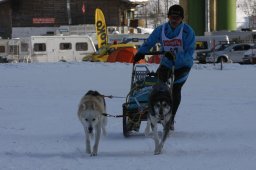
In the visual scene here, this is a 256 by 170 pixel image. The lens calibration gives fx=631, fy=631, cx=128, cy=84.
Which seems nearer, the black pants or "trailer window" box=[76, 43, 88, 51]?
the black pants

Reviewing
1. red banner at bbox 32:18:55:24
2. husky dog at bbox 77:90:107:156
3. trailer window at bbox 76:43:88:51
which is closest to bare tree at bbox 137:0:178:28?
red banner at bbox 32:18:55:24

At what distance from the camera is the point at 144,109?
713cm

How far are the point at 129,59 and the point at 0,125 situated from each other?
824 inches

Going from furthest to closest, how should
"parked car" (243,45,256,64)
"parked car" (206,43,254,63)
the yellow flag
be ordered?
the yellow flag → "parked car" (206,43,254,63) → "parked car" (243,45,256,64)

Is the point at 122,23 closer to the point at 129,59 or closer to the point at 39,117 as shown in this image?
the point at 129,59

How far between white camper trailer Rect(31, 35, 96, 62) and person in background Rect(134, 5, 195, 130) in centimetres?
2889

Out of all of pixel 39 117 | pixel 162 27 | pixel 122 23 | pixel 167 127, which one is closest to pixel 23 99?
pixel 39 117

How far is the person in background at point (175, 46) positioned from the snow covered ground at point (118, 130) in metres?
0.74

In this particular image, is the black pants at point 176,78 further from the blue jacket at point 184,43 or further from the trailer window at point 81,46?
the trailer window at point 81,46

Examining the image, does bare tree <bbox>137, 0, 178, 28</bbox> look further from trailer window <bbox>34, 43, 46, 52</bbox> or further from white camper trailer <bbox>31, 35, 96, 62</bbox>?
trailer window <bbox>34, 43, 46, 52</bbox>

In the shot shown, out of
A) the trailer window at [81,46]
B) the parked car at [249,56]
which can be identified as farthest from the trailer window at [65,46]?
the parked car at [249,56]

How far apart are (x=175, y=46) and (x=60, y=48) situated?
29783 mm

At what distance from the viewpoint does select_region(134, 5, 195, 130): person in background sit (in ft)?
24.0

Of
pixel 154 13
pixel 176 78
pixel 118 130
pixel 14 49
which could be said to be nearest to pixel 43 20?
pixel 154 13
